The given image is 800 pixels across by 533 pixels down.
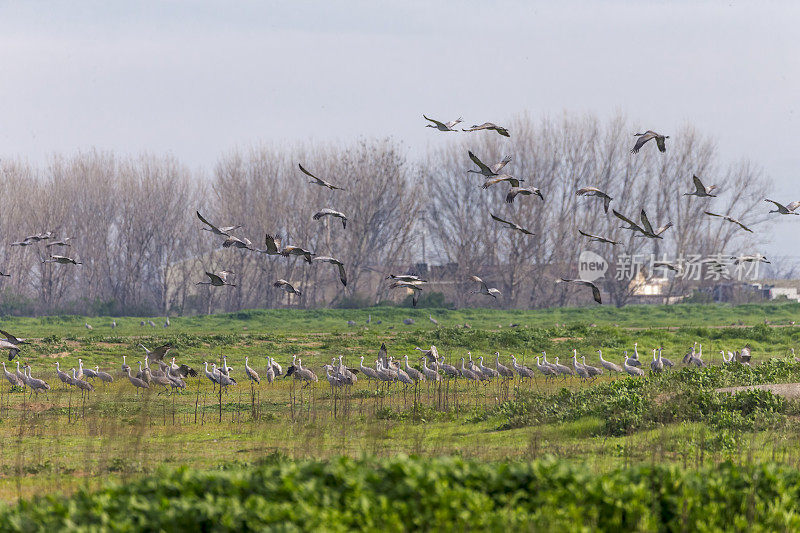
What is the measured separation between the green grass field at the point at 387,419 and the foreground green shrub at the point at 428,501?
1184mm

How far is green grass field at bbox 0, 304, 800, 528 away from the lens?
1305cm

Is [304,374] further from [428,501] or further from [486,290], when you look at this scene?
[428,501]

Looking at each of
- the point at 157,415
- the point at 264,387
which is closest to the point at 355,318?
the point at 264,387

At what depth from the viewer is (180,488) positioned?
299 inches

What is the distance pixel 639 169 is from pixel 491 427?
185 feet

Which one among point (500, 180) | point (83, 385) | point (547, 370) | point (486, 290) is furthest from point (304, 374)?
point (500, 180)

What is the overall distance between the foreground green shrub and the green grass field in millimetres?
1184

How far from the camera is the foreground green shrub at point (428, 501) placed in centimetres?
702

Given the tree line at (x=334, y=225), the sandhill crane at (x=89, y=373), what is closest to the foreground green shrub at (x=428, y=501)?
the sandhill crane at (x=89, y=373)

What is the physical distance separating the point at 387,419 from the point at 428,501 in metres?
11.9

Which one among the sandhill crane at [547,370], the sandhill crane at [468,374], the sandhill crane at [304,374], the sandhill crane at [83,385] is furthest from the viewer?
the sandhill crane at [547,370]

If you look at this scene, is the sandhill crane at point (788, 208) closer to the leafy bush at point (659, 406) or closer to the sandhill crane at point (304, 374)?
the leafy bush at point (659, 406)

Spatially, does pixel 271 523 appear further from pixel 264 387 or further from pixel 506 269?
pixel 506 269

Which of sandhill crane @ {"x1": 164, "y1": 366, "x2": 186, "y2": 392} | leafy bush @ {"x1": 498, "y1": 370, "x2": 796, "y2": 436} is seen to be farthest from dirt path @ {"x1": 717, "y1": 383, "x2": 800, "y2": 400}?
sandhill crane @ {"x1": 164, "y1": 366, "x2": 186, "y2": 392}
